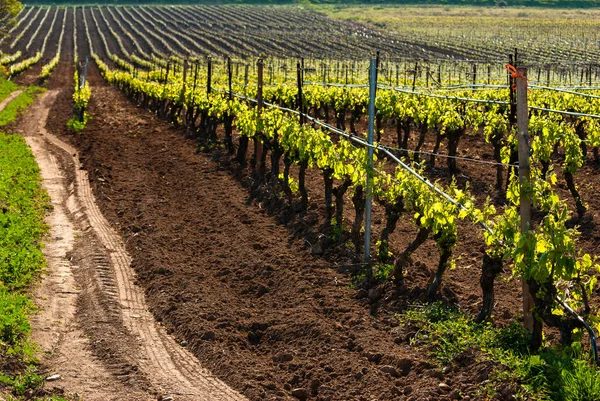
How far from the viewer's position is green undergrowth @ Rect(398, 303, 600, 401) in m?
6.89

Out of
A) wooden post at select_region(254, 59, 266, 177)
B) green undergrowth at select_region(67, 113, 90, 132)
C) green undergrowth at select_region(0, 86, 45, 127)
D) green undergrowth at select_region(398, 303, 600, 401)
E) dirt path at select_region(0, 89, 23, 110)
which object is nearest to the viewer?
green undergrowth at select_region(398, 303, 600, 401)

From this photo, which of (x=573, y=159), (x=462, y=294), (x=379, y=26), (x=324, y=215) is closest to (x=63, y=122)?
(x=324, y=215)

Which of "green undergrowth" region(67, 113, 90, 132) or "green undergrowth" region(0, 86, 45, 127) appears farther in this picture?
"green undergrowth" region(0, 86, 45, 127)

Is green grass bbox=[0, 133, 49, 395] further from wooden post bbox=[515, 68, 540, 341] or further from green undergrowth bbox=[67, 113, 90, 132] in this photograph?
green undergrowth bbox=[67, 113, 90, 132]

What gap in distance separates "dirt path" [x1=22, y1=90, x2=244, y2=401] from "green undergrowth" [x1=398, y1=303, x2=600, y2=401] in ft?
7.18

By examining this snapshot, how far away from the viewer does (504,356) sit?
7.82 meters

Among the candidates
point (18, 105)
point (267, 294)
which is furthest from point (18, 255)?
point (18, 105)

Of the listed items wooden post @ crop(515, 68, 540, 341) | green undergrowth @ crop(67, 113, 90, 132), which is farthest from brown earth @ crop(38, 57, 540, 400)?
green undergrowth @ crop(67, 113, 90, 132)

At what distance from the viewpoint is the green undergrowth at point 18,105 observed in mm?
31759

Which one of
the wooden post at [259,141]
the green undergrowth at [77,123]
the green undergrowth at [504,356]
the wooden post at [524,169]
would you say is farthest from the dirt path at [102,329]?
the green undergrowth at [77,123]

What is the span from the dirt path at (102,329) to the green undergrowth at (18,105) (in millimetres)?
17149

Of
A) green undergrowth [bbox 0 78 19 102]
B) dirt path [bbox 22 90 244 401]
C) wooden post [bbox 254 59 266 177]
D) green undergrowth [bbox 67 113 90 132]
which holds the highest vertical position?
wooden post [bbox 254 59 266 177]

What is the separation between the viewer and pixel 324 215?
46.5ft

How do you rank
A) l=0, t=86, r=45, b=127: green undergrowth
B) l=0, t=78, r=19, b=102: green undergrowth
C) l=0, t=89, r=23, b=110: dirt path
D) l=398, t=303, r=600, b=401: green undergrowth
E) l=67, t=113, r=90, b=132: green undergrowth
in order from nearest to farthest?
l=398, t=303, r=600, b=401: green undergrowth
l=67, t=113, r=90, b=132: green undergrowth
l=0, t=86, r=45, b=127: green undergrowth
l=0, t=89, r=23, b=110: dirt path
l=0, t=78, r=19, b=102: green undergrowth
